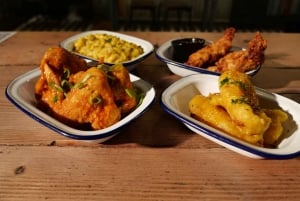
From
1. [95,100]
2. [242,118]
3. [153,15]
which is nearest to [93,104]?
[95,100]

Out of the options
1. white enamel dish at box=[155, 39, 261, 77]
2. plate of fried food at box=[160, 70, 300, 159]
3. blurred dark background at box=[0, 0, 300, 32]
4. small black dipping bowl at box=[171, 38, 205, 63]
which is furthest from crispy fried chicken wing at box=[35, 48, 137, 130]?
blurred dark background at box=[0, 0, 300, 32]

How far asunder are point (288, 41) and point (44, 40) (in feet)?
3.50

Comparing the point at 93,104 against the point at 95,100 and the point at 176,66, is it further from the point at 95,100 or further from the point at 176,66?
the point at 176,66

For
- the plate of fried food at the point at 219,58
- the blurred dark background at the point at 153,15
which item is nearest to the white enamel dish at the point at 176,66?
the plate of fried food at the point at 219,58

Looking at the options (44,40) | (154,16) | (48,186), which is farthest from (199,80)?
(154,16)

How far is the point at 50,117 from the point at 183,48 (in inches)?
22.3

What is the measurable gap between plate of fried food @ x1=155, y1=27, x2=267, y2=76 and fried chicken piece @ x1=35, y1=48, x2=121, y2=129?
0.34 m

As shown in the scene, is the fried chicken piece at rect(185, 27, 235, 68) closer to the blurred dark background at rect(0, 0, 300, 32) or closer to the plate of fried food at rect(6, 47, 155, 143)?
the plate of fried food at rect(6, 47, 155, 143)

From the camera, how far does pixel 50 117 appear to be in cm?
61

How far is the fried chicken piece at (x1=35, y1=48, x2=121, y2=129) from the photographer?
61 centimetres

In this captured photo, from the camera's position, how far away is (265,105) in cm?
73

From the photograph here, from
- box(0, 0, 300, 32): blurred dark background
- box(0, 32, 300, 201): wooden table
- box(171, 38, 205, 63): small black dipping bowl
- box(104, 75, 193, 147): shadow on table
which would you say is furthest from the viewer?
box(0, 0, 300, 32): blurred dark background

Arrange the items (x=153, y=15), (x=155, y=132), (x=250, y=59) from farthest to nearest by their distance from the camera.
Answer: (x=153, y=15) < (x=250, y=59) < (x=155, y=132)

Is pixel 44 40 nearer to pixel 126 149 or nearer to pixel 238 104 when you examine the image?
pixel 126 149
